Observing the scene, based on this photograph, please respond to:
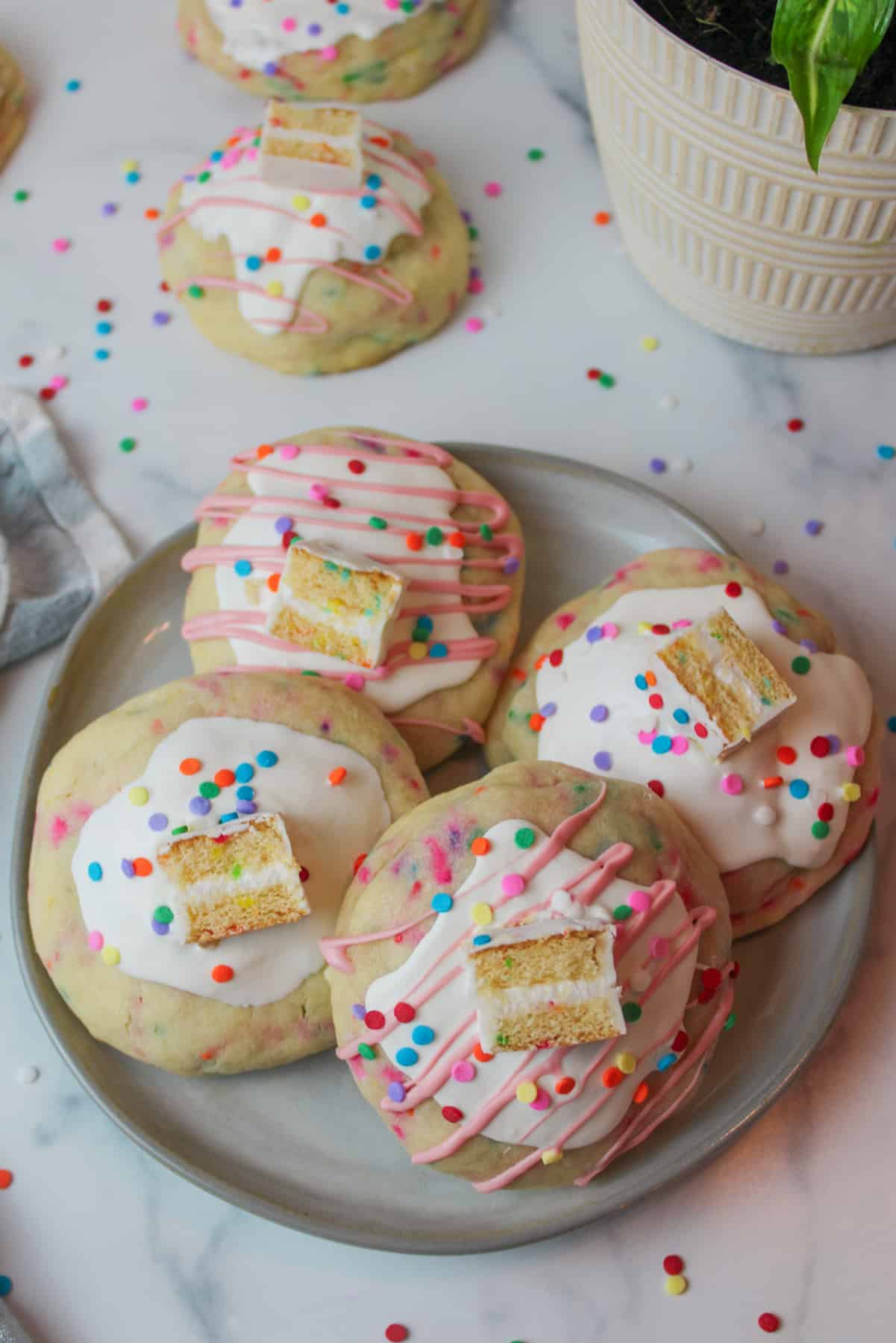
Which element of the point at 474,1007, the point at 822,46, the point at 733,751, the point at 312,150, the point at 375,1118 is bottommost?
the point at 375,1118

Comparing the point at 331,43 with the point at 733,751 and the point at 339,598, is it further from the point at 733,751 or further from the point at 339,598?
→ the point at 733,751

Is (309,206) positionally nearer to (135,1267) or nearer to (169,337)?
(169,337)

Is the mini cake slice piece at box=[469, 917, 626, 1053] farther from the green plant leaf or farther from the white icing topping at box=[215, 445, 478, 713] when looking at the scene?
the green plant leaf

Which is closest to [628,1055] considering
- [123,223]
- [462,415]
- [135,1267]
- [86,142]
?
[135,1267]

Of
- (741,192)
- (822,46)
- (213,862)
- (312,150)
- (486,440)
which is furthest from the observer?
(486,440)

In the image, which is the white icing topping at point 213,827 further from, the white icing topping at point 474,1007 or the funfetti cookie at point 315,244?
the funfetti cookie at point 315,244

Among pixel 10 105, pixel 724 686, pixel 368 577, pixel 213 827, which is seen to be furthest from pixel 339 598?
pixel 10 105

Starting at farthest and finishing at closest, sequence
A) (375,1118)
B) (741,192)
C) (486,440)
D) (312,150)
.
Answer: (486,440)
(312,150)
(741,192)
(375,1118)
